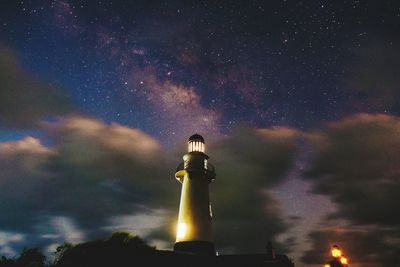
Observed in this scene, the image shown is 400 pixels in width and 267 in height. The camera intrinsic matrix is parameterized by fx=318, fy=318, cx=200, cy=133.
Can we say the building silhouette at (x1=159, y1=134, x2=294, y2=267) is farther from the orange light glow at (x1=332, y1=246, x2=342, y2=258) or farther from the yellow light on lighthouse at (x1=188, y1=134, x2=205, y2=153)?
the orange light glow at (x1=332, y1=246, x2=342, y2=258)

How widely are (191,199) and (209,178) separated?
2.44 m

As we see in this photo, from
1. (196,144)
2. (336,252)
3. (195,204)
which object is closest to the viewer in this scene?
(336,252)

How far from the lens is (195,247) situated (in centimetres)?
2134

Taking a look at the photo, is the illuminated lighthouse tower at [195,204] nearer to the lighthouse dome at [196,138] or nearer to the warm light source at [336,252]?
the lighthouse dome at [196,138]

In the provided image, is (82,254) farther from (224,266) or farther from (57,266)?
(224,266)

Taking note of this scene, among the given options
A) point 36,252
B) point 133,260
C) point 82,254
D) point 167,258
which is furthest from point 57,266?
point 36,252

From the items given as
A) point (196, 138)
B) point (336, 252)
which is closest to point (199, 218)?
point (196, 138)

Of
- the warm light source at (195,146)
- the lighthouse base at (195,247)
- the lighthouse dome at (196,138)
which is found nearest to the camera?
the lighthouse base at (195,247)

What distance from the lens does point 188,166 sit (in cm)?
2448

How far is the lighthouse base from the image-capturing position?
21.2m

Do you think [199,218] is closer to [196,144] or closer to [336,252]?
[196,144]

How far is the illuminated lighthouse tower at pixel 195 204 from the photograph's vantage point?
21703 millimetres

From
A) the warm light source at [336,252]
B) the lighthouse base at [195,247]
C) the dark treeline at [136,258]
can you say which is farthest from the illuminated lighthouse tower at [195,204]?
the warm light source at [336,252]

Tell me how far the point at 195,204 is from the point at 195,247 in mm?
3170
